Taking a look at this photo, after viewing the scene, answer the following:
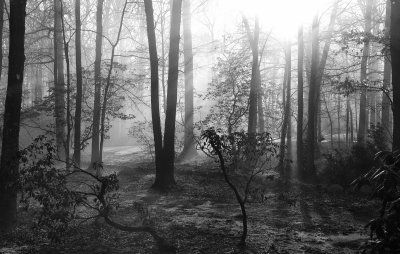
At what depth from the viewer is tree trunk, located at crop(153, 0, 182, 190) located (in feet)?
41.7

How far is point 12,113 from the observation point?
26.6 feet

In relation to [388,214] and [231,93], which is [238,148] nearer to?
[388,214]

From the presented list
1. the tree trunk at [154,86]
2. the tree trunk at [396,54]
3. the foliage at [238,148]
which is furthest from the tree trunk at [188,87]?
the foliage at [238,148]

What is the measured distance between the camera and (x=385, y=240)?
9.86 ft

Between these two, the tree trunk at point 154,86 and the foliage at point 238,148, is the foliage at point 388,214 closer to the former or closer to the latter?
the foliage at point 238,148

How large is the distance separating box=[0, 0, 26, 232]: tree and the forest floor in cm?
75

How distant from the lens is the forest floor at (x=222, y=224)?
23.3 ft

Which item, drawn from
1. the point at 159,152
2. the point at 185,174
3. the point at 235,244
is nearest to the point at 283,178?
the point at 185,174

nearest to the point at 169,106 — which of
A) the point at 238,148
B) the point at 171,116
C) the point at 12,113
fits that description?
the point at 171,116

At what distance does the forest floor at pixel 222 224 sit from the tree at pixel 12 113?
0.75 m

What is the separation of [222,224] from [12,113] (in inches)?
195

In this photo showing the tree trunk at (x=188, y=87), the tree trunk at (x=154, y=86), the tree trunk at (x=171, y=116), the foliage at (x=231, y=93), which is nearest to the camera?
the tree trunk at (x=154, y=86)

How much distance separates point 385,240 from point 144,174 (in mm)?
13181

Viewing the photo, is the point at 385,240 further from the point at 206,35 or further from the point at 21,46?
the point at 206,35
